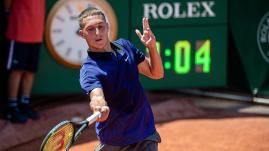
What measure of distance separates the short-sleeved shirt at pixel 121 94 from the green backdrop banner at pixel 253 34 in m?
4.92

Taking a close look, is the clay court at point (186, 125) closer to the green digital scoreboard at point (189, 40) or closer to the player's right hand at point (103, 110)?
the green digital scoreboard at point (189, 40)

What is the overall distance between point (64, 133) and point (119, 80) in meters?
0.59

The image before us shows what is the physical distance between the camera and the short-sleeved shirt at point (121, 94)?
377 cm

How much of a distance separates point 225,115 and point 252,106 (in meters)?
0.74

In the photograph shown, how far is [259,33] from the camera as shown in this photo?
866cm

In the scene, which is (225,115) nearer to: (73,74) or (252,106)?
(252,106)

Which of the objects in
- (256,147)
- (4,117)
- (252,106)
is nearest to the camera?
(256,147)

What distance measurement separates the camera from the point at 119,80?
3807 mm

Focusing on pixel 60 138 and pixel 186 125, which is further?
Answer: pixel 186 125

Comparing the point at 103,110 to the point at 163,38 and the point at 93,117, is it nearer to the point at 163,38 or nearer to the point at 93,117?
the point at 93,117

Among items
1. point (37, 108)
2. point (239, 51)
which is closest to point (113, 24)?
point (37, 108)

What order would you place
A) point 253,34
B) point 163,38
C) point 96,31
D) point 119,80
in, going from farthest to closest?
point 253,34 → point 163,38 → point 119,80 → point 96,31

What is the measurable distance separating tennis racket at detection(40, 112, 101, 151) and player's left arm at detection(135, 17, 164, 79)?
670 mm

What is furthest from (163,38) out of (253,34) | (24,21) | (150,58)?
(150,58)
